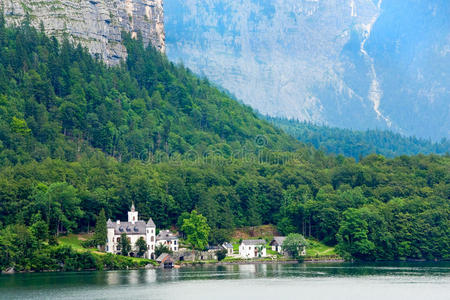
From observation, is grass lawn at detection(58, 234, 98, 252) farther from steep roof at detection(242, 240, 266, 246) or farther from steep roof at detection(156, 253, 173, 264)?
steep roof at detection(242, 240, 266, 246)

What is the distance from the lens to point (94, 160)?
167625 mm

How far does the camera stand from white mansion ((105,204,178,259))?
137375mm

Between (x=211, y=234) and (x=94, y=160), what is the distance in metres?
33.9

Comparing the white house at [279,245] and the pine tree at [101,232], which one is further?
the white house at [279,245]

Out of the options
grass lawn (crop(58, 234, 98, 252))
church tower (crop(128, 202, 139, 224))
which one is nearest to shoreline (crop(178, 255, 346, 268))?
church tower (crop(128, 202, 139, 224))

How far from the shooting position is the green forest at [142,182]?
460 ft

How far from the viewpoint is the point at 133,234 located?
140 metres

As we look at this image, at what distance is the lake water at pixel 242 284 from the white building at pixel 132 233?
12.8 meters

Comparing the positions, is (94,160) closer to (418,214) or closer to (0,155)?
(0,155)

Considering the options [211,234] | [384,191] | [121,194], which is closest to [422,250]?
[384,191]

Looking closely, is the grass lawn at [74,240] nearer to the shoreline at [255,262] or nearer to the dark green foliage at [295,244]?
the shoreline at [255,262]

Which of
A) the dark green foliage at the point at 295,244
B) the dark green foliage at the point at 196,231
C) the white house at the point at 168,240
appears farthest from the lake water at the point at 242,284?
the dark green foliage at the point at 295,244

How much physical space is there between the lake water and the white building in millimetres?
12784

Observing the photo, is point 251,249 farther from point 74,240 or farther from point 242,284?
point 242,284
